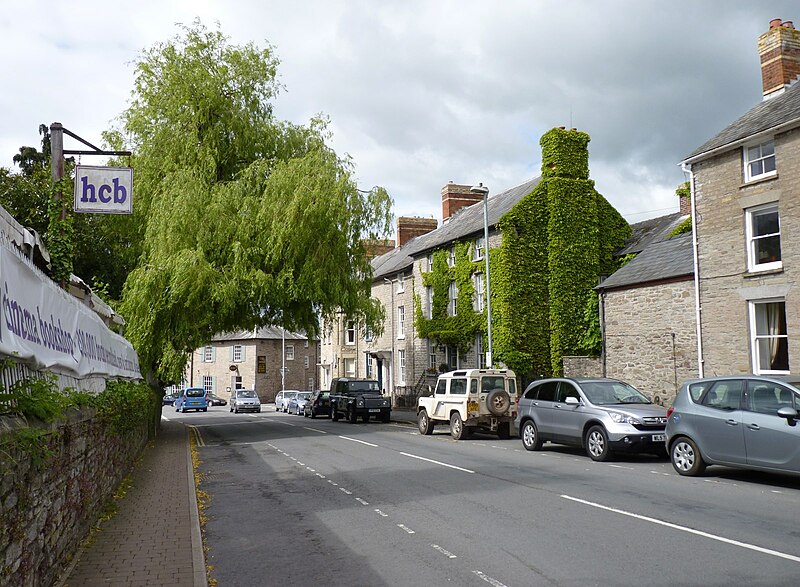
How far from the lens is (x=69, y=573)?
21.5 ft

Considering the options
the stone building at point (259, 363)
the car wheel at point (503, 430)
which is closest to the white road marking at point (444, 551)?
the car wheel at point (503, 430)

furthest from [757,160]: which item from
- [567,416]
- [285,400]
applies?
[285,400]

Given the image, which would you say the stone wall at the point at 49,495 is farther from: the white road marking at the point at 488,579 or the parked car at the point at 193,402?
the parked car at the point at 193,402

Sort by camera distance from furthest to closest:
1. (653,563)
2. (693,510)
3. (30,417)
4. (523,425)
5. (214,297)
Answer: (214,297) → (523,425) → (693,510) → (653,563) → (30,417)

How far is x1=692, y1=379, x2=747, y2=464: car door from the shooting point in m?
11.0

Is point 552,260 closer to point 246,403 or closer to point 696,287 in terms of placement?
point 696,287

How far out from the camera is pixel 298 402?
4334 centimetres

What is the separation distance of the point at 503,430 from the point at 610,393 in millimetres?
5976

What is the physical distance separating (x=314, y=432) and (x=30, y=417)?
20666mm

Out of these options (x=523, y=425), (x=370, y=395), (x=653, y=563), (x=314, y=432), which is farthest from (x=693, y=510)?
(x=370, y=395)

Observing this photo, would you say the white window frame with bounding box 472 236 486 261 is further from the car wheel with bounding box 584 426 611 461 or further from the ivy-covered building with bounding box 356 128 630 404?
the car wheel with bounding box 584 426 611 461

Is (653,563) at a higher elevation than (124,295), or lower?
lower

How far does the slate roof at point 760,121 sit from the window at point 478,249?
1341 cm

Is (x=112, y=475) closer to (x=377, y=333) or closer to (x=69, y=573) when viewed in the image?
(x=69, y=573)
